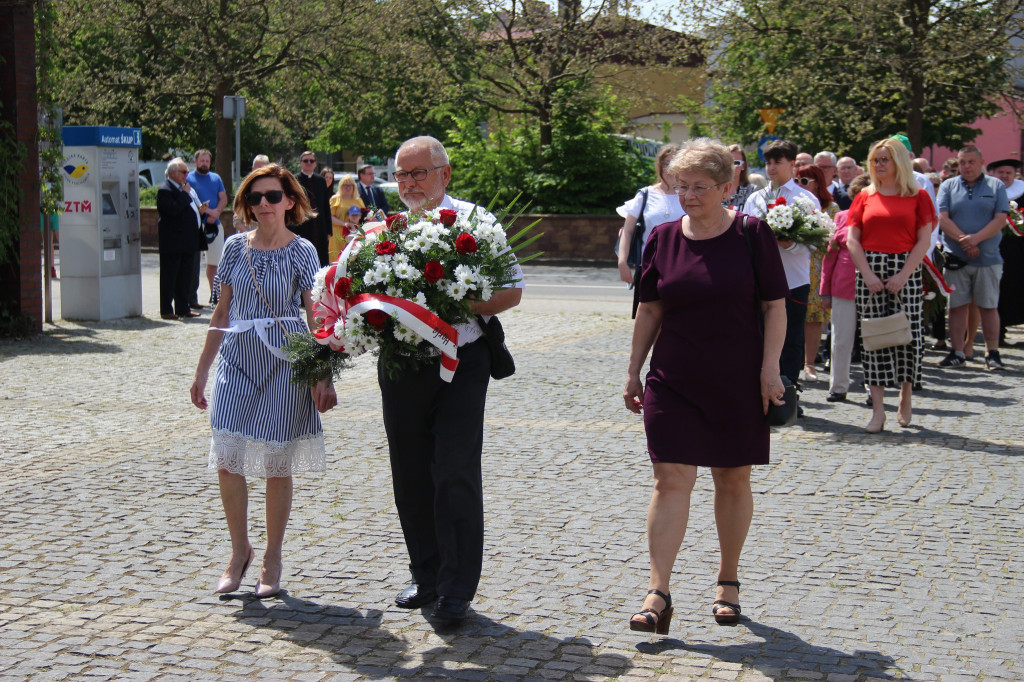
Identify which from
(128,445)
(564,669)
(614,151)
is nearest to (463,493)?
(564,669)

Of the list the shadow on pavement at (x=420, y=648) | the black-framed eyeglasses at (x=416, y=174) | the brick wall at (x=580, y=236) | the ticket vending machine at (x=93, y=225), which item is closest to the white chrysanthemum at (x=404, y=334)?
the black-framed eyeglasses at (x=416, y=174)

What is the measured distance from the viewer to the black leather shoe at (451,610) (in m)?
4.53

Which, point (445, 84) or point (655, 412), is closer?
point (655, 412)

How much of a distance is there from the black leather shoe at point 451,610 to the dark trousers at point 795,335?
16.2 feet

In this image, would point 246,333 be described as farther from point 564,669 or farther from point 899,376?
point 899,376

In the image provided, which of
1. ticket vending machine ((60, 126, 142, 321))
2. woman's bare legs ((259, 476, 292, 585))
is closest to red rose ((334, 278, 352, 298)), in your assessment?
woman's bare legs ((259, 476, 292, 585))

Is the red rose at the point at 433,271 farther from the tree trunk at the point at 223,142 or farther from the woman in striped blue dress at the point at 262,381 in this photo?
the tree trunk at the point at 223,142

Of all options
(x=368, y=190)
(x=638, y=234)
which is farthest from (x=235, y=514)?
(x=368, y=190)

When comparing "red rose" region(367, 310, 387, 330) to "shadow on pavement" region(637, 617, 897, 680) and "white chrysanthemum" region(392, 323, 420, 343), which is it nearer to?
"white chrysanthemum" region(392, 323, 420, 343)

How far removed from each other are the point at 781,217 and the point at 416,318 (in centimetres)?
503

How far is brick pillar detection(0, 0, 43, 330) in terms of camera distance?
1255 centimetres

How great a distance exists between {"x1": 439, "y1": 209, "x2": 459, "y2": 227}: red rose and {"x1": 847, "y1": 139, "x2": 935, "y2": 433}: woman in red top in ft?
15.6

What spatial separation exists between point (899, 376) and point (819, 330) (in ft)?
7.73

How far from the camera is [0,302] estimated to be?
1284 cm
